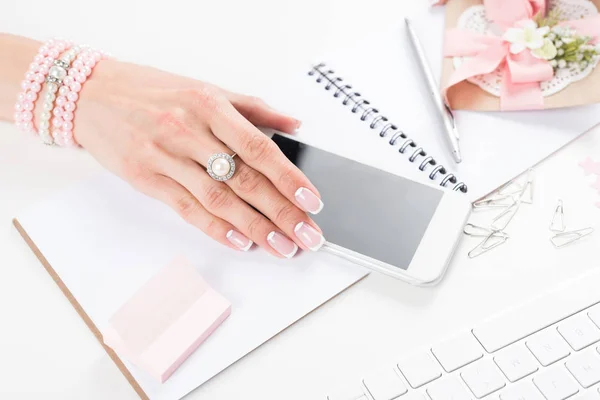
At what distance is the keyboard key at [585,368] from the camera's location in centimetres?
45

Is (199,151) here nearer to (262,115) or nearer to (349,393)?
(262,115)

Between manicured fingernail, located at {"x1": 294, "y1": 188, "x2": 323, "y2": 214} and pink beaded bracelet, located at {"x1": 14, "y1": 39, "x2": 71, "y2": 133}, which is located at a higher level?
pink beaded bracelet, located at {"x1": 14, "y1": 39, "x2": 71, "y2": 133}

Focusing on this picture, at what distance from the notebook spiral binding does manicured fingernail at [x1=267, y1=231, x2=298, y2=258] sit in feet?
0.52

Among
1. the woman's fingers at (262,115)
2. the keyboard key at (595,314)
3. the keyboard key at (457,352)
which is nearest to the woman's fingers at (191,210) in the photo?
the woman's fingers at (262,115)

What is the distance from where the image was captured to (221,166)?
60cm

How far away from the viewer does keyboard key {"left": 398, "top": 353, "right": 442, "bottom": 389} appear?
1.53 feet

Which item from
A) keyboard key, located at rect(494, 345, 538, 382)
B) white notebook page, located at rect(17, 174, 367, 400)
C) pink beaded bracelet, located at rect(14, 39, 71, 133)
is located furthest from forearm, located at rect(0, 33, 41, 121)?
keyboard key, located at rect(494, 345, 538, 382)

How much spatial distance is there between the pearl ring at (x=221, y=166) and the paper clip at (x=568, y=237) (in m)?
0.32

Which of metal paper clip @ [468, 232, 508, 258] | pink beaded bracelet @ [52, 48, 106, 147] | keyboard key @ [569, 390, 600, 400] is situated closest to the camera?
keyboard key @ [569, 390, 600, 400]

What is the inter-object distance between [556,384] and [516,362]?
32 mm

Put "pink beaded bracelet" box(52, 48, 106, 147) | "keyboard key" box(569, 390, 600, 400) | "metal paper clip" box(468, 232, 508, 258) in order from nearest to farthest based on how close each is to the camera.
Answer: "keyboard key" box(569, 390, 600, 400) < "metal paper clip" box(468, 232, 508, 258) < "pink beaded bracelet" box(52, 48, 106, 147)

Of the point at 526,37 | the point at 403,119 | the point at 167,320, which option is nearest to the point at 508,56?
the point at 526,37

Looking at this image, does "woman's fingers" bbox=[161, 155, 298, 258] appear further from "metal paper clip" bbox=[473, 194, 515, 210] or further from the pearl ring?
"metal paper clip" bbox=[473, 194, 515, 210]

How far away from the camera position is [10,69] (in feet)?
2.25
